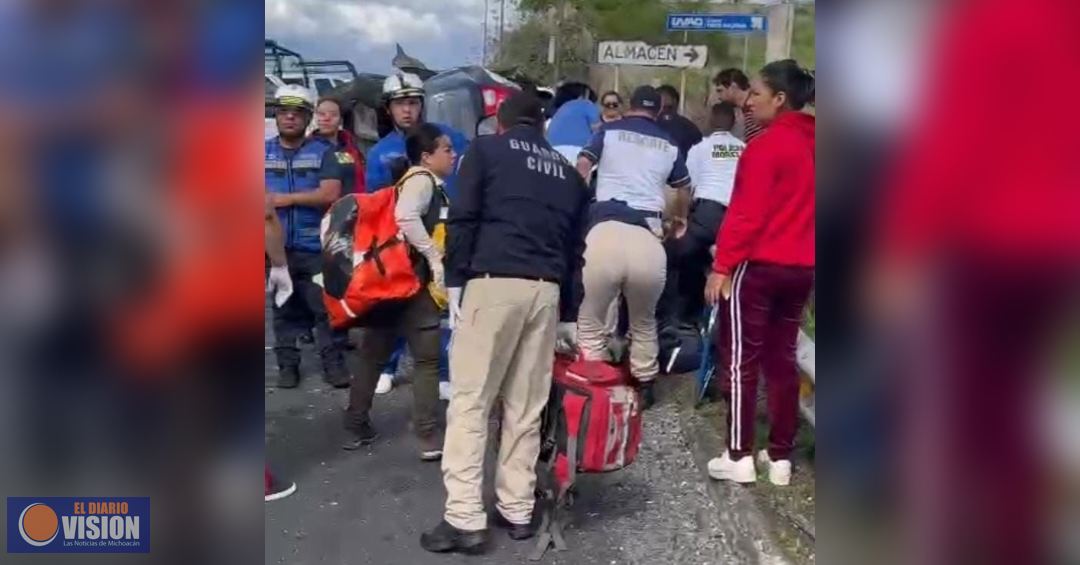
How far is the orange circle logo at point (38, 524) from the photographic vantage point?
1944mm

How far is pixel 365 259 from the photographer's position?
202 inches

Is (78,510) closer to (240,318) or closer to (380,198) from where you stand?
(240,318)

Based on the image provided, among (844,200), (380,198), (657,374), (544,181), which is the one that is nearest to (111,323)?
(844,200)

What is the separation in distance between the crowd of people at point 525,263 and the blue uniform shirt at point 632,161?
11mm

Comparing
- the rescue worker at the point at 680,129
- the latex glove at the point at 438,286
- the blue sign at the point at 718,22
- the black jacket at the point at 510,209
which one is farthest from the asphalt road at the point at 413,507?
the blue sign at the point at 718,22

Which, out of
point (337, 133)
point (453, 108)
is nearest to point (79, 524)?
point (337, 133)

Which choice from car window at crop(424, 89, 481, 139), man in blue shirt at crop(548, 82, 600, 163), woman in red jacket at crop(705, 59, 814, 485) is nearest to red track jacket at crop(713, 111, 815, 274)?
woman in red jacket at crop(705, 59, 814, 485)

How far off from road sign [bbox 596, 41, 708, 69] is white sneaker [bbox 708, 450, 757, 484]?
6243 millimetres

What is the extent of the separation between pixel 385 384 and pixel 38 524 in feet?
15.4

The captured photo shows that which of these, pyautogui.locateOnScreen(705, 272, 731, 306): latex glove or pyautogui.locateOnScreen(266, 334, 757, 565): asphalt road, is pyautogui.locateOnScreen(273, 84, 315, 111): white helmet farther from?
pyautogui.locateOnScreen(705, 272, 731, 306): latex glove

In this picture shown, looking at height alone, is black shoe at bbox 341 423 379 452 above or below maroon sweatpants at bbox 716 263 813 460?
below

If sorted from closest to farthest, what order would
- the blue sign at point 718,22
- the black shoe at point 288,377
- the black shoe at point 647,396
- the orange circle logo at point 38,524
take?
the orange circle logo at point 38,524
the black shoe at point 647,396
the black shoe at point 288,377
the blue sign at point 718,22

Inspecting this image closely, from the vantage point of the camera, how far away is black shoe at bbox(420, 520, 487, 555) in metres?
4.32

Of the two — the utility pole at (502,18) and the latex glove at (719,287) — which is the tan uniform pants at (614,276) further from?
the utility pole at (502,18)
